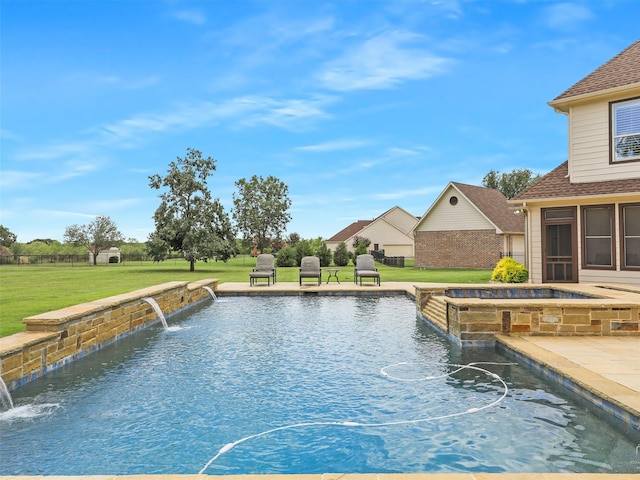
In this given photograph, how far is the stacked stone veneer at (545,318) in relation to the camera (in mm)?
7461

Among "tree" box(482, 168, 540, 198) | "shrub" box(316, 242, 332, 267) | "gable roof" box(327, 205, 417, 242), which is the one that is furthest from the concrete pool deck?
"tree" box(482, 168, 540, 198)

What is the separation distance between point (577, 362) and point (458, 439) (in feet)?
8.77

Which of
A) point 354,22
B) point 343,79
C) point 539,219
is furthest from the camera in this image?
point 343,79

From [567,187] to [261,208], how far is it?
148ft

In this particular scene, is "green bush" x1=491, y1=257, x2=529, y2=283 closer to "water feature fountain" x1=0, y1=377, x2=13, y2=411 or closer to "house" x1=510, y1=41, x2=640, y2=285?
"house" x1=510, y1=41, x2=640, y2=285

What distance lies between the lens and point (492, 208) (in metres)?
31.7

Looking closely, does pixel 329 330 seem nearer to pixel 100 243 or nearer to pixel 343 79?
pixel 343 79

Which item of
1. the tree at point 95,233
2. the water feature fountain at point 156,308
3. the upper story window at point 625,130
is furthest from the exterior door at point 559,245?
the tree at point 95,233

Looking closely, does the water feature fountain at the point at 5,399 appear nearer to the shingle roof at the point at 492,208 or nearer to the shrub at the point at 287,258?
the shingle roof at the point at 492,208

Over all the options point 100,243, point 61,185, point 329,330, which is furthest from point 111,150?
point 100,243

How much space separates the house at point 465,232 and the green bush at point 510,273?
14939mm

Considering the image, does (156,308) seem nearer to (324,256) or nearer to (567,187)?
(567,187)

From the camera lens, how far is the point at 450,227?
31.4 meters

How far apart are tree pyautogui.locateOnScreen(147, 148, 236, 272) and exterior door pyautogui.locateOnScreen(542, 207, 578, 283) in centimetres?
2355
